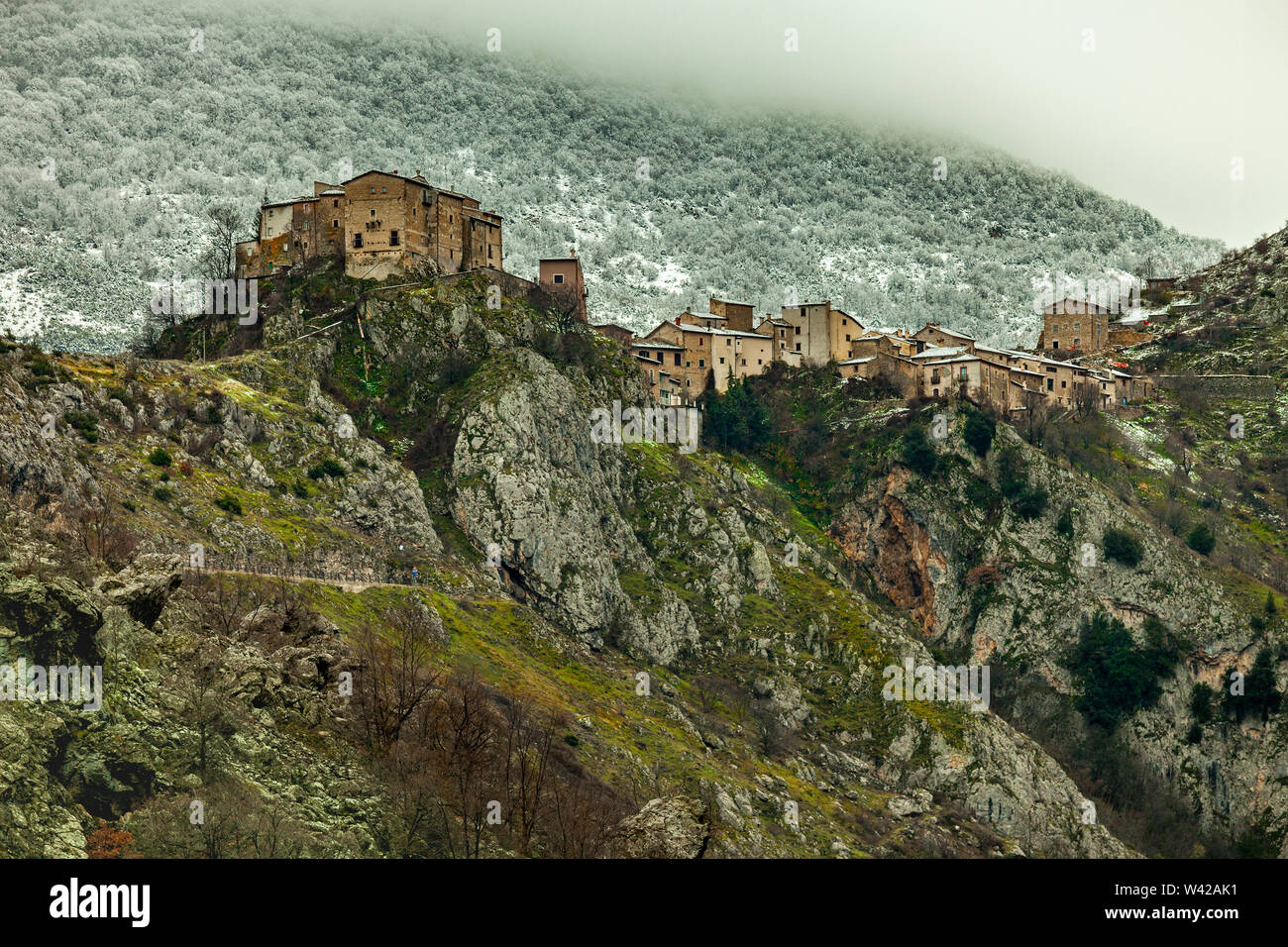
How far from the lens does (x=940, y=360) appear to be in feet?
454

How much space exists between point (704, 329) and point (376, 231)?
123 ft

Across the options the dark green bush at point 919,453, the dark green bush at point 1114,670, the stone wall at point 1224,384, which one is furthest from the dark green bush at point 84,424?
the stone wall at point 1224,384

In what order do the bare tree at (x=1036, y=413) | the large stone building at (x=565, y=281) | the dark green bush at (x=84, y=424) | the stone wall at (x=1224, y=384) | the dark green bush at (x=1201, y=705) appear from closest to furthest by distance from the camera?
1. the dark green bush at (x=84, y=424)
2. the large stone building at (x=565, y=281)
3. the dark green bush at (x=1201, y=705)
4. the bare tree at (x=1036, y=413)
5. the stone wall at (x=1224, y=384)

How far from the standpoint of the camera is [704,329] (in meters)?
140

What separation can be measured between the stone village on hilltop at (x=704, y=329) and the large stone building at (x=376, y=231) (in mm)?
87

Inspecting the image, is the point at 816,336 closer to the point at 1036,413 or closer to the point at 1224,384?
the point at 1036,413

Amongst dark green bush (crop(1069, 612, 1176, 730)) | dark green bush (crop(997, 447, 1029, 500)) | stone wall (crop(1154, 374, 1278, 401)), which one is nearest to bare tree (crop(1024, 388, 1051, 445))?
dark green bush (crop(997, 447, 1029, 500))

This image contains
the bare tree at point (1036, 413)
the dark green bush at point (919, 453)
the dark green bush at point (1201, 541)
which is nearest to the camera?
the dark green bush at point (919, 453)

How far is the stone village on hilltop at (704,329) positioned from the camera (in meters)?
112

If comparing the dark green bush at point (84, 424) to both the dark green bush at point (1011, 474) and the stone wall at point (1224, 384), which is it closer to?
the dark green bush at point (1011, 474)

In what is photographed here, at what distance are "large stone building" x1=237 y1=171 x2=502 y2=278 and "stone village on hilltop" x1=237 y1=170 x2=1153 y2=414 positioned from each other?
0.29 ft

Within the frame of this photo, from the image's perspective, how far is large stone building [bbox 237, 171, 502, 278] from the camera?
111 meters

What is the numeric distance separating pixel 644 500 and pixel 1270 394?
8365cm

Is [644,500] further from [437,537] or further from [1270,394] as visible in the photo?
[1270,394]
